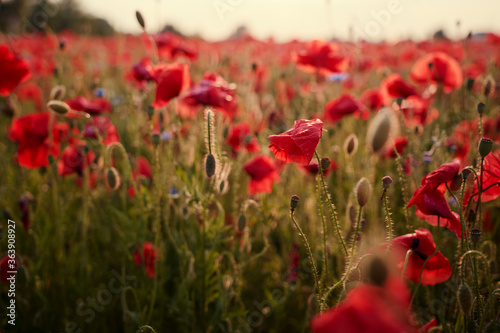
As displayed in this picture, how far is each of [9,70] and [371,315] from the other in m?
1.89

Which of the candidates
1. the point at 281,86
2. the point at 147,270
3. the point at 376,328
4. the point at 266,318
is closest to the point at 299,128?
the point at 376,328

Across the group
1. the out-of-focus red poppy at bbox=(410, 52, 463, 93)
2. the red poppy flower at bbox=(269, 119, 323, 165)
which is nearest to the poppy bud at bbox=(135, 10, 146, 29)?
the red poppy flower at bbox=(269, 119, 323, 165)

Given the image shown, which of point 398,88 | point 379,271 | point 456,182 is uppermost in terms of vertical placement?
point 398,88

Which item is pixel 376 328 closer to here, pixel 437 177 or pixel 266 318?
pixel 437 177

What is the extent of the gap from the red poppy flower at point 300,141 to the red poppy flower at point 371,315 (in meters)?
0.51

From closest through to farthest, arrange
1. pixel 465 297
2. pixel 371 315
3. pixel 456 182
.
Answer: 1. pixel 371 315
2. pixel 465 297
3. pixel 456 182

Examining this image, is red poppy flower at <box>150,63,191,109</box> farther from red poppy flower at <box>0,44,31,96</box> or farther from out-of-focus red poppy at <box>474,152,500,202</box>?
out-of-focus red poppy at <box>474,152,500,202</box>

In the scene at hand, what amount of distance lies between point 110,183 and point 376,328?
3.66 ft

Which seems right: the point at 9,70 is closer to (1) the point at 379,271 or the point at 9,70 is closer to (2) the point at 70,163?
(2) the point at 70,163

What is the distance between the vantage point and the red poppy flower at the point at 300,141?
0.92 metres

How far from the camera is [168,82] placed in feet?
4.98

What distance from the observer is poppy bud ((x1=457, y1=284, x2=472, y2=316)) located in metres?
0.79

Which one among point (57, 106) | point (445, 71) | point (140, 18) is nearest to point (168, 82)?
point (140, 18)

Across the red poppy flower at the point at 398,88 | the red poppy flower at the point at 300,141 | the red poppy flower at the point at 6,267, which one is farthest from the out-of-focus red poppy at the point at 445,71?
the red poppy flower at the point at 6,267
